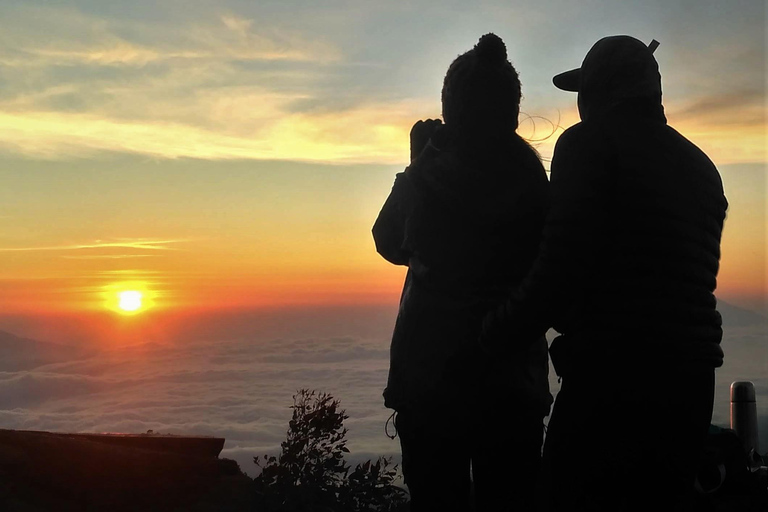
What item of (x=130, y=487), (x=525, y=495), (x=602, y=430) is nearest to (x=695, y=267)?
(x=602, y=430)

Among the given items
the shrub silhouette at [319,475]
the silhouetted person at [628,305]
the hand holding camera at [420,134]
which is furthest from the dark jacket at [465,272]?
the shrub silhouette at [319,475]

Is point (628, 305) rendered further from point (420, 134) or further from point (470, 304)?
point (420, 134)

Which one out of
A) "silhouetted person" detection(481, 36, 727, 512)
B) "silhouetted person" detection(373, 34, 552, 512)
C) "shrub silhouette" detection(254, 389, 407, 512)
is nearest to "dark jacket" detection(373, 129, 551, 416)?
"silhouetted person" detection(373, 34, 552, 512)

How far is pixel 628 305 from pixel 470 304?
1.99 feet

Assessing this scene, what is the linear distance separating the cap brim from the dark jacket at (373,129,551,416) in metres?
0.27

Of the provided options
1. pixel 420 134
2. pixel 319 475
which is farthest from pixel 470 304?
pixel 319 475

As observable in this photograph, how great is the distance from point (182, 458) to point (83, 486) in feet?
2.51

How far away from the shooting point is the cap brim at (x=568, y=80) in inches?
119

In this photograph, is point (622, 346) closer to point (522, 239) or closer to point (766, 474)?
point (522, 239)

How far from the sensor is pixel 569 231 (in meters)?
2.56

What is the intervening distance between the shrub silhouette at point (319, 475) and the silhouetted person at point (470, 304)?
287cm

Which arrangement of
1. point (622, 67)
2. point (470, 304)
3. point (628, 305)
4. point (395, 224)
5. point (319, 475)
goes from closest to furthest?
point (628, 305)
point (622, 67)
point (470, 304)
point (395, 224)
point (319, 475)

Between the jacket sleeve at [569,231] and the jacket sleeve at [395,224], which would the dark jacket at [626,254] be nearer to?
the jacket sleeve at [569,231]

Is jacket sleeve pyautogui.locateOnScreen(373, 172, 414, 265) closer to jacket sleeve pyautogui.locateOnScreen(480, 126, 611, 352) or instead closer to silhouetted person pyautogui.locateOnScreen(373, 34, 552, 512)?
silhouetted person pyautogui.locateOnScreen(373, 34, 552, 512)
